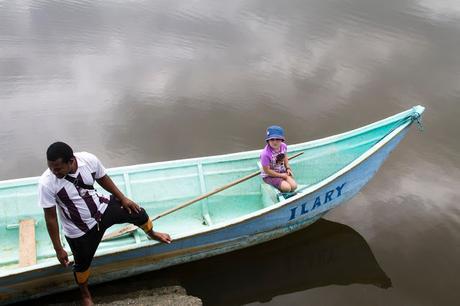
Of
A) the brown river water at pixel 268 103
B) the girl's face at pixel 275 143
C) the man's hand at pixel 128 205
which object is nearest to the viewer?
the man's hand at pixel 128 205

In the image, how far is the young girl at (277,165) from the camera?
15.0 ft

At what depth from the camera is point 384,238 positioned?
525 centimetres

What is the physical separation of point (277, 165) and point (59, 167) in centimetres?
225

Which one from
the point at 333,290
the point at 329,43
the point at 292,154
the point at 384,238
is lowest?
the point at 333,290

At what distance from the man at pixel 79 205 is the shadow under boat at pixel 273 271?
2.76 ft

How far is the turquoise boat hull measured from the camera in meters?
4.11

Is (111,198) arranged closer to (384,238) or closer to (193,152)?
(193,152)

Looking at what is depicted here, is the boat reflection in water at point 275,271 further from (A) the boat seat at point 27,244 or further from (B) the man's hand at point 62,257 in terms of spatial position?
(B) the man's hand at point 62,257

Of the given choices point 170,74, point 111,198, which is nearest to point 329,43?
point 170,74

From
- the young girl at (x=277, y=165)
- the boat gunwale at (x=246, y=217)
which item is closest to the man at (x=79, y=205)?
the boat gunwale at (x=246, y=217)

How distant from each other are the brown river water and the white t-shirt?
1148 millimetres

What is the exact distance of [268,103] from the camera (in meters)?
7.30

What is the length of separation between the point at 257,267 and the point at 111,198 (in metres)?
1.91

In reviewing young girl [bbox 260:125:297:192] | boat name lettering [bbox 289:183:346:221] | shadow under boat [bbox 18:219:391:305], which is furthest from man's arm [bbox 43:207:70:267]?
boat name lettering [bbox 289:183:346:221]
